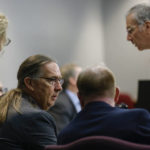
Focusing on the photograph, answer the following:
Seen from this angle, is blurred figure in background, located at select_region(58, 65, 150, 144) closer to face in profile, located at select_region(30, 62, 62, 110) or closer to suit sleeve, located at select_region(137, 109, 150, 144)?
suit sleeve, located at select_region(137, 109, 150, 144)

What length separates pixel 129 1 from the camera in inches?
229

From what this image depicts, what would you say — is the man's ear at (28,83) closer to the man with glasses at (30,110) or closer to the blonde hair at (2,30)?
the man with glasses at (30,110)

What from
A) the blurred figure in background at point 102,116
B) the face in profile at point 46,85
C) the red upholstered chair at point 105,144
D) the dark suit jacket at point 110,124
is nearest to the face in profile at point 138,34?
the face in profile at point 46,85

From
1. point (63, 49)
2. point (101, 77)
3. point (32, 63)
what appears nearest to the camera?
point (101, 77)

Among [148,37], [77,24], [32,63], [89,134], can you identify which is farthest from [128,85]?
[89,134]

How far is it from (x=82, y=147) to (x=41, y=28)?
3719 mm

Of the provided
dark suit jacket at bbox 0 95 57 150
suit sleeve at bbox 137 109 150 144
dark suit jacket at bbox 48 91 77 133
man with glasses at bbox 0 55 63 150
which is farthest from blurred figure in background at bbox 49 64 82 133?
suit sleeve at bbox 137 109 150 144

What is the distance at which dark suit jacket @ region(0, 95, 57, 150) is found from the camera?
1.81 metres

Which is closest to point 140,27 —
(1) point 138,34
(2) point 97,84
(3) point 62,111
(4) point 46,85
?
(1) point 138,34

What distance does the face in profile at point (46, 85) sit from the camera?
209 cm

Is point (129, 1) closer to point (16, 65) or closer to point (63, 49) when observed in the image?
point (63, 49)

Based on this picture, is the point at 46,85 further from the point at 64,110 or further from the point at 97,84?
the point at 64,110

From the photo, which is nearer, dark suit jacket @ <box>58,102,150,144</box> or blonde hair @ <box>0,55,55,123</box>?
dark suit jacket @ <box>58,102,150,144</box>

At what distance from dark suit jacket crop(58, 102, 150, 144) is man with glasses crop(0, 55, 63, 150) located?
286 mm
